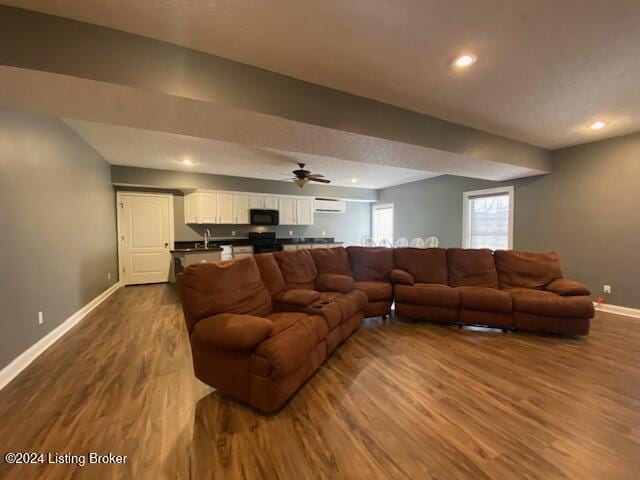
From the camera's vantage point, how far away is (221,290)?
2.19m

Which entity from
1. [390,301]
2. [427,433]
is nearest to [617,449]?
[427,433]

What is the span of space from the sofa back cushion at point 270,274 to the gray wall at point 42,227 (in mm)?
2161

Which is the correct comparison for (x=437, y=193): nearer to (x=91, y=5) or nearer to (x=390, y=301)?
(x=390, y=301)

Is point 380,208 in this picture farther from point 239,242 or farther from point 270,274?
point 270,274

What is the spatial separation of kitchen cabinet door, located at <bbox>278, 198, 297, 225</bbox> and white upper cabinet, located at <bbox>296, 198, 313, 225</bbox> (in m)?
0.12

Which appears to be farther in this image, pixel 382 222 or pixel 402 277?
pixel 382 222

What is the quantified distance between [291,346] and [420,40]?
2.44m

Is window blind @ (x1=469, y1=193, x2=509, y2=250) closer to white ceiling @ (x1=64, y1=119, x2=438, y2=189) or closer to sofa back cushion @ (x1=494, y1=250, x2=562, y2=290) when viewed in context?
white ceiling @ (x1=64, y1=119, x2=438, y2=189)

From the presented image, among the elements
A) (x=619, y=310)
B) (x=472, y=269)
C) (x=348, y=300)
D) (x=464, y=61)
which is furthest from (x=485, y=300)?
(x=464, y=61)

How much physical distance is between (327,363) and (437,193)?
565 cm

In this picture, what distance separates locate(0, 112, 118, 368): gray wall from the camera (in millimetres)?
2357

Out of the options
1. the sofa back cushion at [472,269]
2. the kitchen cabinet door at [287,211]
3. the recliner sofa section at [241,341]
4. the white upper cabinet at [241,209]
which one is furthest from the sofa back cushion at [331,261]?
the kitchen cabinet door at [287,211]

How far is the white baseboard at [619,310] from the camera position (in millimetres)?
3852

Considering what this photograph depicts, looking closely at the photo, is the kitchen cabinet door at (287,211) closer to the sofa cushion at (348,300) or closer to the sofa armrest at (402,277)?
the sofa armrest at (402,277)
